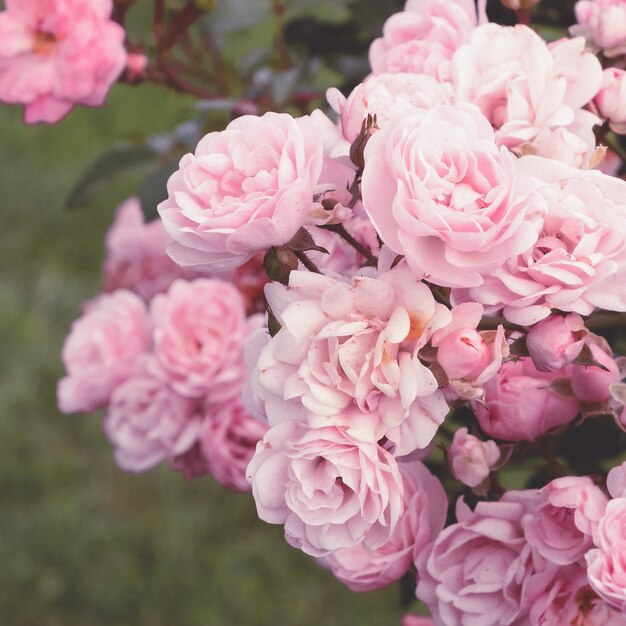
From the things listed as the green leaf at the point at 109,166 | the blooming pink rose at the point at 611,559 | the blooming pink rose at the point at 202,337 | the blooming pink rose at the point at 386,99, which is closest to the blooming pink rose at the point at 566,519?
the blooming pink rose at the point at 611,559

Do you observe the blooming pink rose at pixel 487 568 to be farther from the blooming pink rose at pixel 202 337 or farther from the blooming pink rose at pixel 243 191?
the blooming pink rose at pixel 202 337

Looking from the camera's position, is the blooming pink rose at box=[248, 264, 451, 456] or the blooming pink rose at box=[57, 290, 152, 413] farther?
the blooming pink rose at box=[57, 290, 152, 413]

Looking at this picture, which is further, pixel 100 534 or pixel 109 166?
pixel 100 534

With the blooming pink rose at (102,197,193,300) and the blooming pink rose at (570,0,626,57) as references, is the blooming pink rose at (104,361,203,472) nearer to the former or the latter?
the blooming pink rose at (102,197,193,300)

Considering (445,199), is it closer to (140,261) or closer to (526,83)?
(526,83)

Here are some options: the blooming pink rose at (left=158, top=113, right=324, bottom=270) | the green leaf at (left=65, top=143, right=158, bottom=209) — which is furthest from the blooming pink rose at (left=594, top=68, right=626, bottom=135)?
the green leaf at (left=65, top=143, right=158, bottom=209)

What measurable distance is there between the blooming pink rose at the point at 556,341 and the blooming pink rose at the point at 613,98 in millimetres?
192

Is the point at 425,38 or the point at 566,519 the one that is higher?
the point at 425,38

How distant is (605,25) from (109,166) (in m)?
0.71

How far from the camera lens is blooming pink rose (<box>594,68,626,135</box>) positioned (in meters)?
0.70

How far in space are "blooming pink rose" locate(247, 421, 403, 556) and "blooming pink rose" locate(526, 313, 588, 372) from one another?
11cm

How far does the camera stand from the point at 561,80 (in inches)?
26.3

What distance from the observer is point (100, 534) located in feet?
6.52

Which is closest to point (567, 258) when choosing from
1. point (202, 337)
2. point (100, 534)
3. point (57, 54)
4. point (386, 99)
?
point (386, 99)
